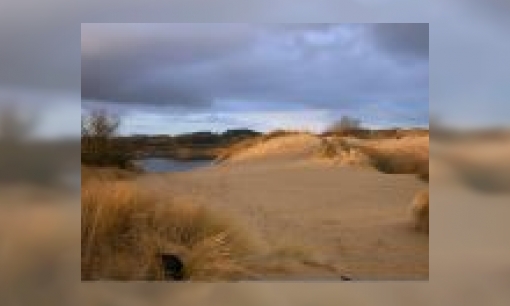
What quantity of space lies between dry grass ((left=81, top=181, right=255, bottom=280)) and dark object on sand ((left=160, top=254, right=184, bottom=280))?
0.07ft

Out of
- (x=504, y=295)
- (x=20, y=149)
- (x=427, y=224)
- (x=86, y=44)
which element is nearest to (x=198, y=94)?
(x=86, y=44)

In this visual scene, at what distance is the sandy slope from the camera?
423 centimetres

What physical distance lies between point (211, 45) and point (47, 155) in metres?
1.05

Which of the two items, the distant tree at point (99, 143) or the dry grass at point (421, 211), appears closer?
the dry grass at point (421, 211)

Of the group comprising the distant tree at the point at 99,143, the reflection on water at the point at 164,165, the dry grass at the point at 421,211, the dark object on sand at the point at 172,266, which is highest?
the distant tree at the point at 99,143

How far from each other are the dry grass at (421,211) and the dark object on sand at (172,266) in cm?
124

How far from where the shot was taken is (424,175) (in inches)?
167

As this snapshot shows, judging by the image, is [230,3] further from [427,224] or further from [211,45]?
[427,224]

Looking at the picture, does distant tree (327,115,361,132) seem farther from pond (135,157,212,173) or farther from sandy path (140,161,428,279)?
pond (135,157,212,173)

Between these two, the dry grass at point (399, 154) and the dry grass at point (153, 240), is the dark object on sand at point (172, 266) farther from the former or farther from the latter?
the dry grass at point (399, 154)

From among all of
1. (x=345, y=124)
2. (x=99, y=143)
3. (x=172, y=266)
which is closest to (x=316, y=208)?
(x=345, y=124)

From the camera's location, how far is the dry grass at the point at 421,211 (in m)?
4.20

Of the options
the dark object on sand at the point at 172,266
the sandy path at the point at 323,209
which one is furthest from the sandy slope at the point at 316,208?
the dark object on sand at the point at 172,266

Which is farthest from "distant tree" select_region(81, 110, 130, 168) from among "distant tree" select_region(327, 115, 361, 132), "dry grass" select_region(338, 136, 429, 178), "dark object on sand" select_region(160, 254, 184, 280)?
"dry grass" select_region(338, 136, 429, 178)
